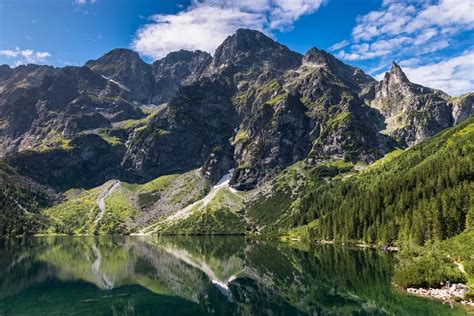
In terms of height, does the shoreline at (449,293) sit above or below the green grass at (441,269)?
below

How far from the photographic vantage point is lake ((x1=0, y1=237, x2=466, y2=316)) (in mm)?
70875

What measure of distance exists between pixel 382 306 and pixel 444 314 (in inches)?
431

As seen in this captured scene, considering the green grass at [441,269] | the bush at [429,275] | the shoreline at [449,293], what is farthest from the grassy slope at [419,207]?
the shoreline at [449,293]

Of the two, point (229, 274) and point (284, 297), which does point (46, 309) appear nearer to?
point (284, 297)

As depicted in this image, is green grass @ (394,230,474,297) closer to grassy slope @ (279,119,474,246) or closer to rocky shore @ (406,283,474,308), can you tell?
rocky shore @ (406,283,474,308)

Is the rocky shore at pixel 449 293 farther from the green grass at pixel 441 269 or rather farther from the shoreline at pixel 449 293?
the green grass at pixel 441 269

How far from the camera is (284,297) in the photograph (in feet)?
265

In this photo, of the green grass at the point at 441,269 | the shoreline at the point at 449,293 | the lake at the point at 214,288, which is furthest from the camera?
the green grass at the point at 441,269

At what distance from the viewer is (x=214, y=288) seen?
96.1 metres

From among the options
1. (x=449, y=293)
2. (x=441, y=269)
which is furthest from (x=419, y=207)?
(x=449, y=293)

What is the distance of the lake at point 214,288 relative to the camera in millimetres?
70875

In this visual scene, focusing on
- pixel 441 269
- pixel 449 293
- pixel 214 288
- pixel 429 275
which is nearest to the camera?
pixel 449 293

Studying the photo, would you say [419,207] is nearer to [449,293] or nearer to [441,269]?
[441,269]

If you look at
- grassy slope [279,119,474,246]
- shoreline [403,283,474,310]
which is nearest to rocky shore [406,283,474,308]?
shoreline [403,283,474,310]
